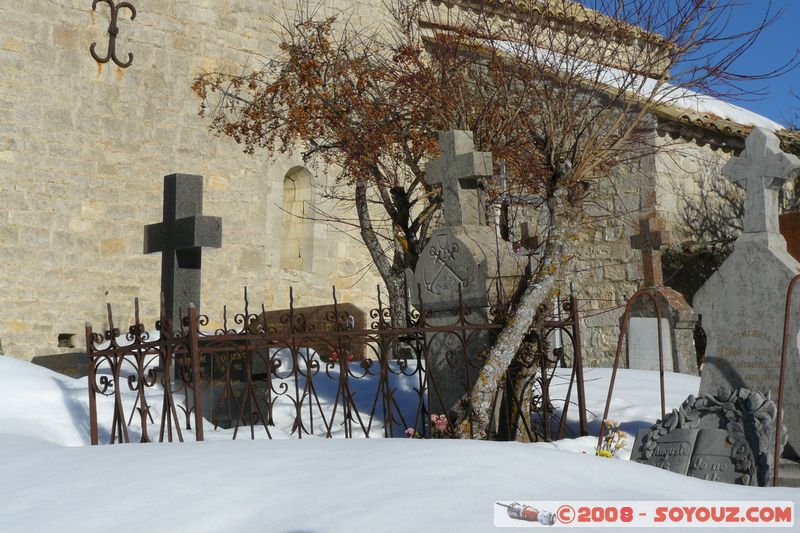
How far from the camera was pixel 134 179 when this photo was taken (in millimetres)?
12453

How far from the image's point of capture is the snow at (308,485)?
12.0 ft

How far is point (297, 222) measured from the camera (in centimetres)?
1435

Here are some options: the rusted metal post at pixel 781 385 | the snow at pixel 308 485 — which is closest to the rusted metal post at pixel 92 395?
the snow at pixel 308 485

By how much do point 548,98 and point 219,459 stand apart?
4.37 meters

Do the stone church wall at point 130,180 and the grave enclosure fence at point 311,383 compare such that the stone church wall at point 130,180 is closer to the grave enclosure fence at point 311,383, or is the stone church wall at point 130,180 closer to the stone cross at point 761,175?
the stone cross at point 761,175

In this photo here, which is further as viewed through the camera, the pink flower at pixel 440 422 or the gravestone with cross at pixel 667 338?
the gravestone with cross at pixel 667 338

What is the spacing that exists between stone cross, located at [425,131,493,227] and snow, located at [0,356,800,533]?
2.96m

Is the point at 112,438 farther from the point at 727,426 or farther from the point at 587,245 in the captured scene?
the point at 587,245

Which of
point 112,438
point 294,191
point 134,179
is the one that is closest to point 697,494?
point 112,438

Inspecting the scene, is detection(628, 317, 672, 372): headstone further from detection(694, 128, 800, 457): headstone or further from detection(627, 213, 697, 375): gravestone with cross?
detection(694, 128, 800, 457): headstone

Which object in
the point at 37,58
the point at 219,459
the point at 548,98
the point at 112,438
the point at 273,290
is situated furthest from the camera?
the point at 273,290

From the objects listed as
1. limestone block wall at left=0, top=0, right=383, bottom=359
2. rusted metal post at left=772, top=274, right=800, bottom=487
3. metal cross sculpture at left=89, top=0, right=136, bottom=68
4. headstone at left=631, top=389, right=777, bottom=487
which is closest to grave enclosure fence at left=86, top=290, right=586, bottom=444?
headstone at left=631, top=389, right=777, bottom=487

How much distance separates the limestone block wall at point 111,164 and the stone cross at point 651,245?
4536mm

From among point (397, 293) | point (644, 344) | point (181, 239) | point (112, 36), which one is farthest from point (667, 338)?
point (112, 36)
